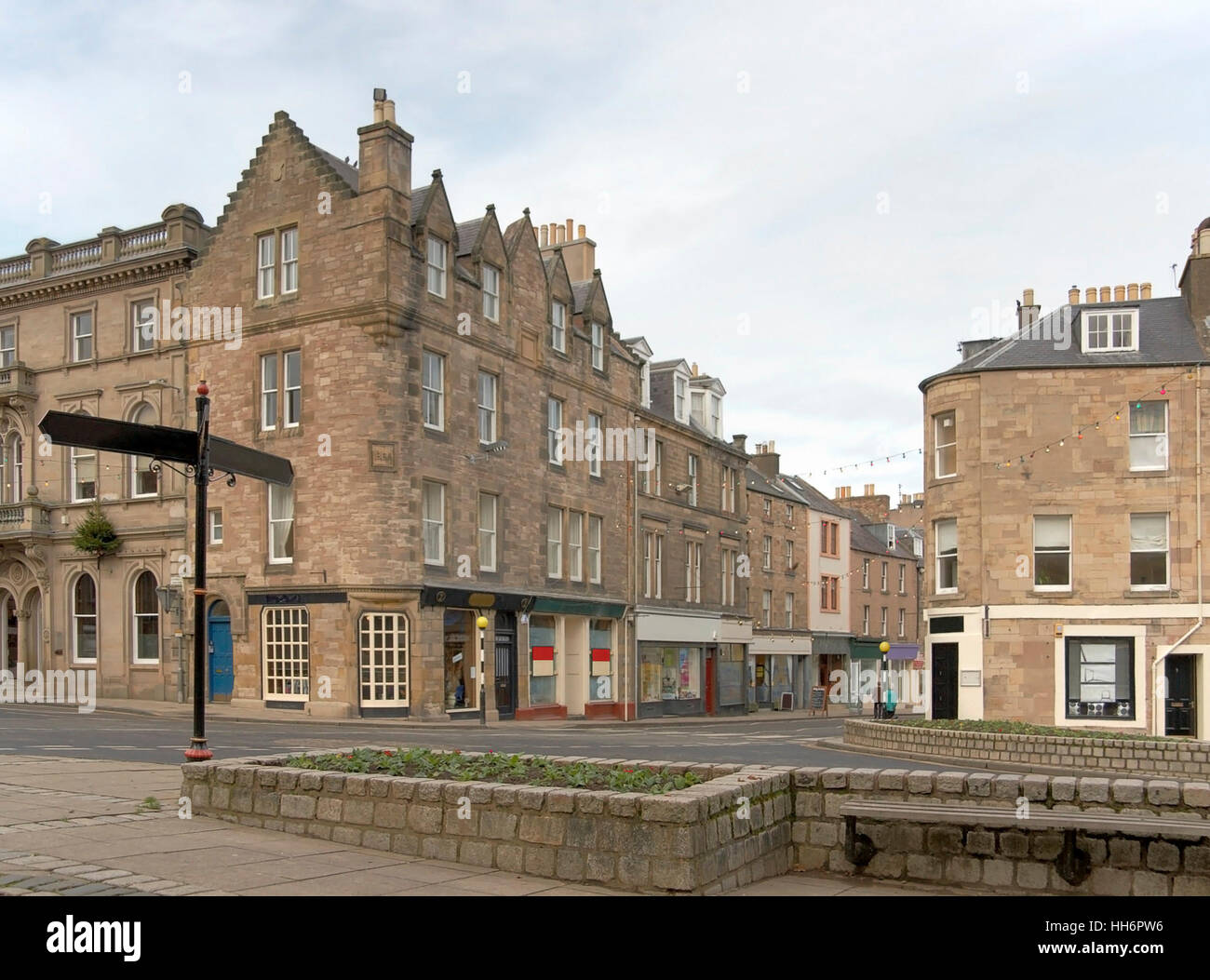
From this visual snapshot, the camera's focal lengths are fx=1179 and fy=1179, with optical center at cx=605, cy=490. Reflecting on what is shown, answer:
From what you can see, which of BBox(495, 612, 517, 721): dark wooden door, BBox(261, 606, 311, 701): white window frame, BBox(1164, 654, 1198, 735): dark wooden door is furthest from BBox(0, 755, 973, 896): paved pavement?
BBox(495, 612, 517, 721): dark wooden door

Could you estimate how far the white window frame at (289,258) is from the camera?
3231 cm

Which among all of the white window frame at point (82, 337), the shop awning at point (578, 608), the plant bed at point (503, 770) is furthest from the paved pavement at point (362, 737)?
the white window frame at point (82, 337)

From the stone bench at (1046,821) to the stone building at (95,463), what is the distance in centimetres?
2812

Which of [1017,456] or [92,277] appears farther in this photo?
[92,277]

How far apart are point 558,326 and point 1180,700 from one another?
21.5 metres

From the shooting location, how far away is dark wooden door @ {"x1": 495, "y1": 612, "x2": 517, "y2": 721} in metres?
34.8

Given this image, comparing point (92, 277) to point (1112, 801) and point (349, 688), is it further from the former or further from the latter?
point (1112, 801)

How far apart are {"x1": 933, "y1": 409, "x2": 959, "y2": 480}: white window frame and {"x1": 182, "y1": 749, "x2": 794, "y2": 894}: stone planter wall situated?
836 inches

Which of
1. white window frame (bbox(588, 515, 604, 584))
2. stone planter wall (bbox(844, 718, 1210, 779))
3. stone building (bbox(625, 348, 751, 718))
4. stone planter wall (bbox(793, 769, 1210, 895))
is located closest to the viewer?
stone planter wall (bbox(793, 769, 1210, 895))

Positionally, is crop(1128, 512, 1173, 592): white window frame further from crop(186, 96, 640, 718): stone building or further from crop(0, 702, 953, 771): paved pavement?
crop(186, 96, 640, 718): stone building

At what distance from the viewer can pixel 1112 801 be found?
30.8ft
